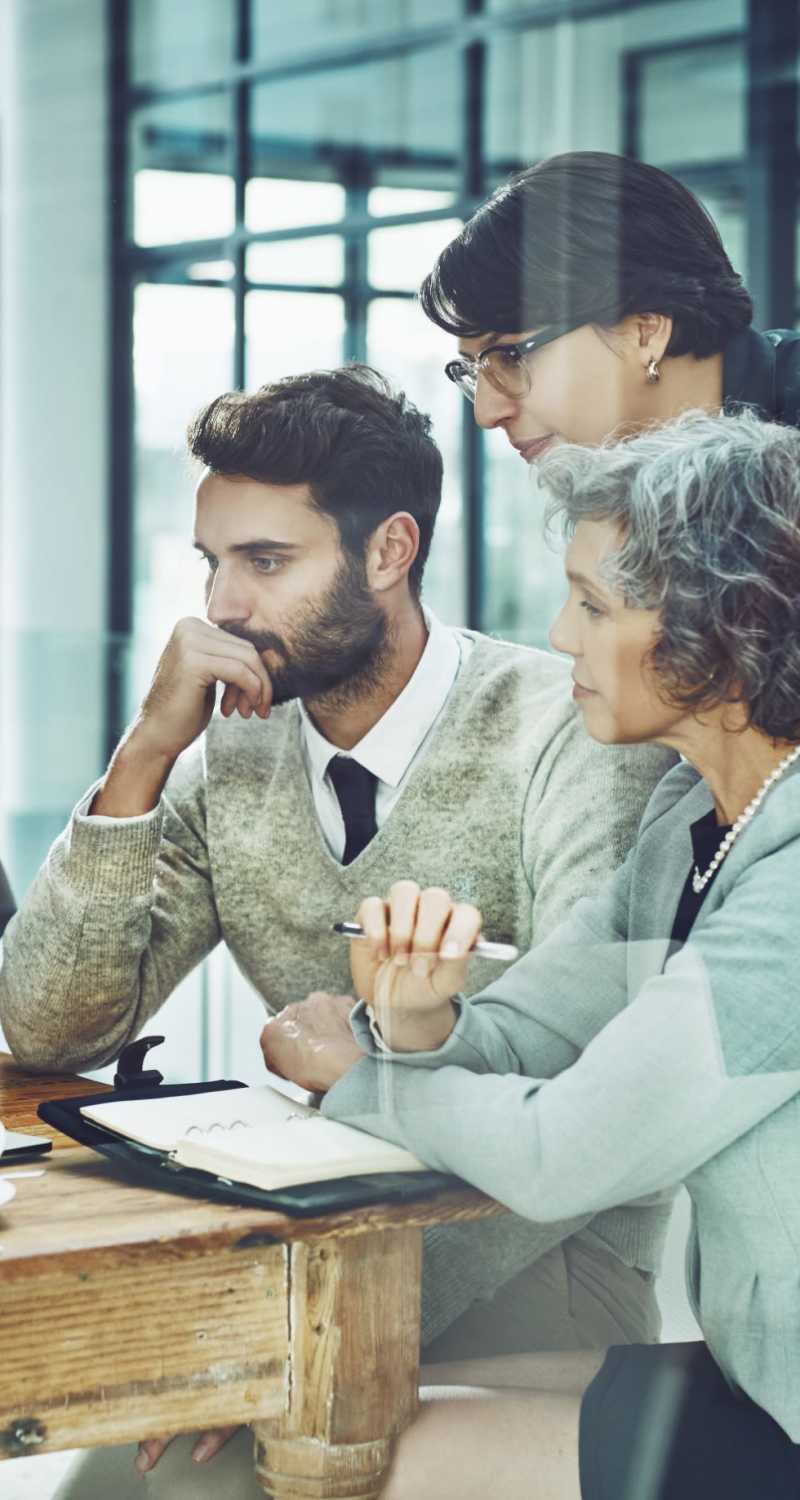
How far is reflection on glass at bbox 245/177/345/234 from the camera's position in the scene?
163 centimetres

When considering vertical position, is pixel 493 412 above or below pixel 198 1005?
above

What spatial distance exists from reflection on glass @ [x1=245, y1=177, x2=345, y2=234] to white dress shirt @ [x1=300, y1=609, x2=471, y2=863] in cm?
42

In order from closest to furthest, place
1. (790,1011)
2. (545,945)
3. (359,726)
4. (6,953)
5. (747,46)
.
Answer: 1. (790,1011)
2. (545,945)
3. (359,726)
4. (6,953)
5. (747,46)

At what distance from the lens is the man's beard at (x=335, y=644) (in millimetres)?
1469

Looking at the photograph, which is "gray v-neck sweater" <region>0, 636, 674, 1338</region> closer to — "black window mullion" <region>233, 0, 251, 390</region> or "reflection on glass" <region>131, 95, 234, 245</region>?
"black window mullion" <region>233, 0, 251, 390</region>

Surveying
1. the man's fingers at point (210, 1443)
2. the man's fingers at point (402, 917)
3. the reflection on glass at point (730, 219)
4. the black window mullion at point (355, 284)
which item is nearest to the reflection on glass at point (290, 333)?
the black window mullion at point (355, 284)

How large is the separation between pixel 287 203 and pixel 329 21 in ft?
1.18

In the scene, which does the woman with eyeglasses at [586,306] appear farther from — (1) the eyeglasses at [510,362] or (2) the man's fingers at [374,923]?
(2) the man's fingers at [374,923]

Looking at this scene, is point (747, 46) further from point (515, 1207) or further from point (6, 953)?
point (515, 1207)

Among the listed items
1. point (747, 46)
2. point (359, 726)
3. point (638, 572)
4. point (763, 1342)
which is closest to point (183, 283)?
point (359, 726)

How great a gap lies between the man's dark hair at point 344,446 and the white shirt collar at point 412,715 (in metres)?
0.06

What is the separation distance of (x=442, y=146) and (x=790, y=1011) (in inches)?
38.8

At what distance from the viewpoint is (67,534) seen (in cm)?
172

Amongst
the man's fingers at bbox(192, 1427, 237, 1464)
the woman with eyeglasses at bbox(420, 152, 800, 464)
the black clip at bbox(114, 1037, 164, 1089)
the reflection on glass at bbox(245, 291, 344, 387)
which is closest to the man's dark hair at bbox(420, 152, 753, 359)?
the woman with eyeglasses at bbox(420, 152, 800, 464)
